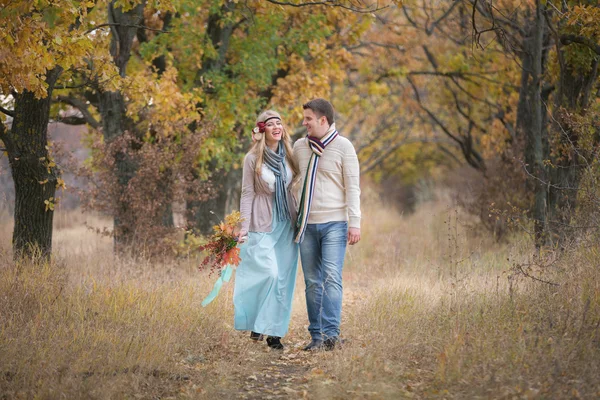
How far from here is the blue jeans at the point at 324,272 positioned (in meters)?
6.11

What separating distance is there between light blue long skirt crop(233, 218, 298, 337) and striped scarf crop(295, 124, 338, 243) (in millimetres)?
252

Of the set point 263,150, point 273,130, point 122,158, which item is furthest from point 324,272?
point 122,158

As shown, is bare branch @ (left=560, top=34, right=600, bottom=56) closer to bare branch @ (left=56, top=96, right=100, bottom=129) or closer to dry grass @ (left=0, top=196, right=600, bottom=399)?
dry grass @ (left=0, top=196, right=600, bottom=399)

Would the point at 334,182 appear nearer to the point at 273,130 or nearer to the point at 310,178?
the point at 310,178

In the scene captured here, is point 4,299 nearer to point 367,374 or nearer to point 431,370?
point 367,374


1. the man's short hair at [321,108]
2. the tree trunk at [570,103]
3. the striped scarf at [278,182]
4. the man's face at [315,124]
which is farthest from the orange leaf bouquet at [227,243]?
the tree trunk at [570,103]

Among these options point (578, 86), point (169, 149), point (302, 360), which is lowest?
point (302, 360)

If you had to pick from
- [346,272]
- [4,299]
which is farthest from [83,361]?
[346,272]

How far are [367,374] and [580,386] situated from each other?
1.41m

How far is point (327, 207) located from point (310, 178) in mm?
290

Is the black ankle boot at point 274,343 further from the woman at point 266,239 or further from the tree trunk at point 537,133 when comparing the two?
the tree trunk at point 537,133

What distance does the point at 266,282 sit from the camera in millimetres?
6301

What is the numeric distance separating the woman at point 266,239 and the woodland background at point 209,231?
30 cm

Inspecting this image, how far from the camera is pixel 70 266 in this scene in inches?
320
